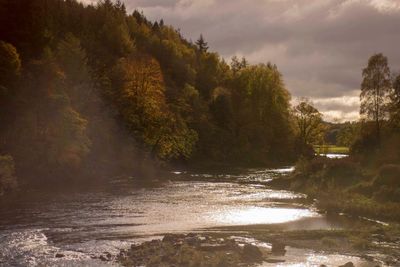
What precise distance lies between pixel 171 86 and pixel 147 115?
139 ft

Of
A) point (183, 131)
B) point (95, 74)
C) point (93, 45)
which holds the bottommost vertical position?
point (183, 131)

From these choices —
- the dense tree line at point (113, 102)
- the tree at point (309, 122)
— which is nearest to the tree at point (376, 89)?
the dense tree line at point (113, 102)

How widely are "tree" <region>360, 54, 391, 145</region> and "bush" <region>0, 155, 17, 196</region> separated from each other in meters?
48.2

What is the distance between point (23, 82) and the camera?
6316 cm

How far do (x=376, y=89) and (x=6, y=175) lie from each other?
5095 cm

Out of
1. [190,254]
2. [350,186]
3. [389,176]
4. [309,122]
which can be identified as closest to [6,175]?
[190,254]

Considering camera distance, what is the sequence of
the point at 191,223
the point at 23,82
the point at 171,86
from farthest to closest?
the point at 171,86 < the point at 23,82 < the point at 191,223

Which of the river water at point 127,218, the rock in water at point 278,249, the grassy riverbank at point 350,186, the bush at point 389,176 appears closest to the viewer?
the rock in water at point 278,249

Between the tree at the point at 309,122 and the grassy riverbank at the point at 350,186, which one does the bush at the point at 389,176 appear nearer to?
the grassy riverbank at the point at 350,186

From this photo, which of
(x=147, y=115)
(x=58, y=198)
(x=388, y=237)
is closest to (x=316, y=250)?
(x=388, y=237)

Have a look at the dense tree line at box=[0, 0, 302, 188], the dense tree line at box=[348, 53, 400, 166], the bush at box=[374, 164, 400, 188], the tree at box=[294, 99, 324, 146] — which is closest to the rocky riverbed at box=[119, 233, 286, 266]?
the bush at box=[374, 164, 400, 188]

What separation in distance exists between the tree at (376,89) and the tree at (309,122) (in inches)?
2949

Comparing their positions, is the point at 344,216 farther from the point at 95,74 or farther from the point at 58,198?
the point at 95,74

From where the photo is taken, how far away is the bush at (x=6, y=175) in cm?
5309
